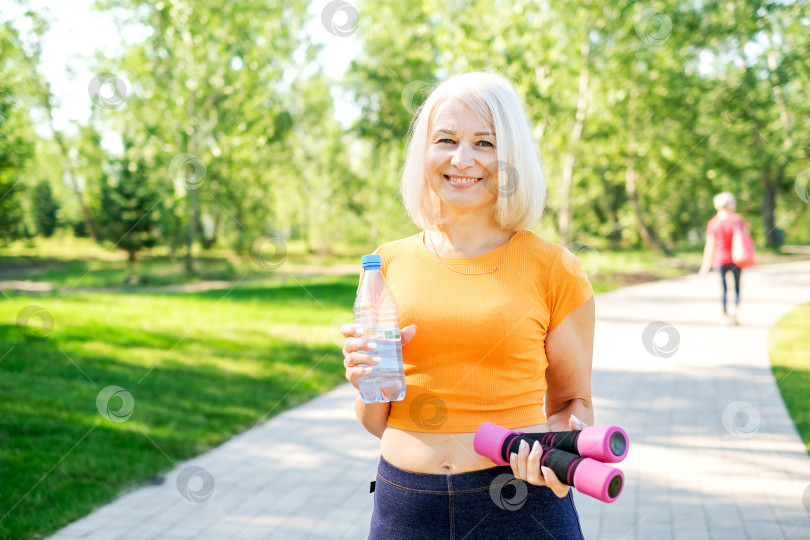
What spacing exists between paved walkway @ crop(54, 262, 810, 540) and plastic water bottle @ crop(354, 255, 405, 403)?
2.58m

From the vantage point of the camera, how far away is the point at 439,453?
1.97m

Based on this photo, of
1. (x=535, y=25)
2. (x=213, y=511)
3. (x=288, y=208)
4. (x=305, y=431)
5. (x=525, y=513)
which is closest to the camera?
(x=525, y=513)

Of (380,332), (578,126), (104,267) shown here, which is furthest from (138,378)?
(104,267)

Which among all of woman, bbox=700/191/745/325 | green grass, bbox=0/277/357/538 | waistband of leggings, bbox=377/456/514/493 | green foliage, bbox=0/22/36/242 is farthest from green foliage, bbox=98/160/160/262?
waistband of leggings, bbox=377/456/514/493

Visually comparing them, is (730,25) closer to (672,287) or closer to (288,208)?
(672,287)

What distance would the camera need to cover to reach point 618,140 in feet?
79.0

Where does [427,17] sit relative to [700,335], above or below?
above

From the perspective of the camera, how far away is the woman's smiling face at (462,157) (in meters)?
2.05

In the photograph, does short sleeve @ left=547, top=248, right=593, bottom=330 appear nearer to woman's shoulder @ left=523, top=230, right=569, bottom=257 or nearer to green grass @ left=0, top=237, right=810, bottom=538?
woman's shoulder @ left=523, top=230, right=569, bottom=257

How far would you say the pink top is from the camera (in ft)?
35.3

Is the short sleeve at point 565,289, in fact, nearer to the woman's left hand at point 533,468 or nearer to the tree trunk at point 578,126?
the woman's left hand at point 533,468

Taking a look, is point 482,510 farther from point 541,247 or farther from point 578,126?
point 578,126

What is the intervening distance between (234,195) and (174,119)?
34.4ft

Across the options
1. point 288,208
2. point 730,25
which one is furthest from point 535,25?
point 288,208
